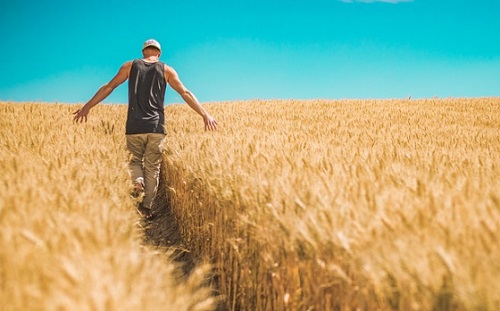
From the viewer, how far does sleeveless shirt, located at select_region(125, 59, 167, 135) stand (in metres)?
5.42

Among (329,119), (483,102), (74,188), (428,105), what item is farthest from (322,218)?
(483,102)

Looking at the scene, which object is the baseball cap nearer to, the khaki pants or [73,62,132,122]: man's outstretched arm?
[73,62,132,122]: man's outstretched arm

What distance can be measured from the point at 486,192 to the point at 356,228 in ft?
3.45

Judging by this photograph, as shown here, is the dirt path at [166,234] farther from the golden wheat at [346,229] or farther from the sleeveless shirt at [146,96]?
the sleeveless shirt at [146,96]

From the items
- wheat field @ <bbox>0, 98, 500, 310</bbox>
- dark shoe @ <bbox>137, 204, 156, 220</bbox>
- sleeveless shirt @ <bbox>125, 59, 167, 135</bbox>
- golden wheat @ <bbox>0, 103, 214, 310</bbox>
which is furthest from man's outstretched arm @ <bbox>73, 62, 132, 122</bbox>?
golden wheat @ <bbox>0, 103, 214, 310</bbox>

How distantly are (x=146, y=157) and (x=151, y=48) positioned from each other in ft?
4.65

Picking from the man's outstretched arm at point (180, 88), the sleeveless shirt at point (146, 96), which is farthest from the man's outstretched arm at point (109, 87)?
the man's outstretched arm at point (180, 88)

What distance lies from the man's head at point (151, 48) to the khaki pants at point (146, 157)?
39.9 inches

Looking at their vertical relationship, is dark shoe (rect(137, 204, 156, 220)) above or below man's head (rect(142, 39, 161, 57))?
below

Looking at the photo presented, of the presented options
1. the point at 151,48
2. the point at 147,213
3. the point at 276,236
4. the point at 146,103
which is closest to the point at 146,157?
the point at 146,103

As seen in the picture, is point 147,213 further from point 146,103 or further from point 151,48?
point 151,48

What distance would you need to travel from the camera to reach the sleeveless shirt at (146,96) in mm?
5422

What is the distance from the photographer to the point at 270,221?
2.67m

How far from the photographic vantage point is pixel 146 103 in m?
5.55
